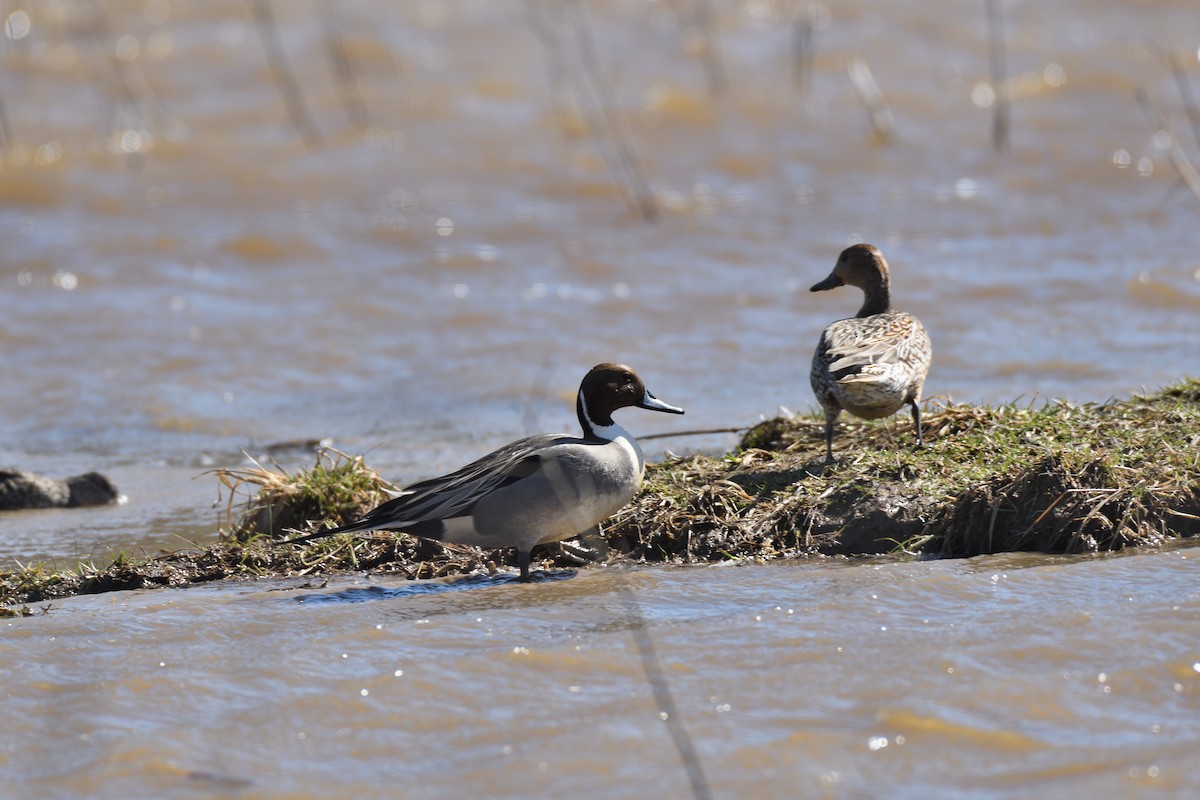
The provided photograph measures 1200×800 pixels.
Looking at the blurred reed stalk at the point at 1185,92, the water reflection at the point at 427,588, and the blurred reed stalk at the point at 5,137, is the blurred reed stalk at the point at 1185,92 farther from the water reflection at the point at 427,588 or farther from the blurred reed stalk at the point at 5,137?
the blurred reed stalk at the point at 5,137

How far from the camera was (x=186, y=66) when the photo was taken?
1664 centimetres

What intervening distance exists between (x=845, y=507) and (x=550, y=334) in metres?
5.05

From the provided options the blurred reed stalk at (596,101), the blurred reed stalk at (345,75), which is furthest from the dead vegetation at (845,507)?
the blurred reed stalk at (345,75)

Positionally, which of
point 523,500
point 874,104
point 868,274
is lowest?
point 523,500

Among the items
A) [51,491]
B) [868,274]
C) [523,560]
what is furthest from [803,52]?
[523,560]

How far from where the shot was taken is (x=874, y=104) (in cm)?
1495

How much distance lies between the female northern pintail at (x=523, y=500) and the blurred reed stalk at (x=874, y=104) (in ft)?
31.5

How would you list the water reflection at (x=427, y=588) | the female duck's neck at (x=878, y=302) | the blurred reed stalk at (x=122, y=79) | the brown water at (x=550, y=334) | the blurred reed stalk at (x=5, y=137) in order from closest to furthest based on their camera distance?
the brown water at (x=550, y=334) < the water reflection at (x=427, y=588) < the female duck's neck at (x=878, y=302) < the blurred reed stalk at (x=5, y=137) < the blurred reed stalk at (x=122, y=79)

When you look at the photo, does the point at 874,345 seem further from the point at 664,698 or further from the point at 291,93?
the point at 291,93

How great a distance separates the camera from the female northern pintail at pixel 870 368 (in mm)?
5895

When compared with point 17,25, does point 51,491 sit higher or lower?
lower

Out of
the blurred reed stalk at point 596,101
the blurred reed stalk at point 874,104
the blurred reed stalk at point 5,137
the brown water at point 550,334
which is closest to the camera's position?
the brown water at point 550,334

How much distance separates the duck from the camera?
22.6 ft

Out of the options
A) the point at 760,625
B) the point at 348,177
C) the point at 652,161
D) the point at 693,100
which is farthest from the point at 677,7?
the point at 760,625
